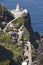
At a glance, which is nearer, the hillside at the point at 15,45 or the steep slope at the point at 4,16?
the hillside at the point at 15,45

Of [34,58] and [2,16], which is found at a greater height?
[2,16]

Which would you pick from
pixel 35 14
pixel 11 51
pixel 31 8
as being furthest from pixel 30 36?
pixel 31 8

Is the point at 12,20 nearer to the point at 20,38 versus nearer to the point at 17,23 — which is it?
the point at 17,23

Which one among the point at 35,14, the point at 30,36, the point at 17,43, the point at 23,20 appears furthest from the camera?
the point at 35,14

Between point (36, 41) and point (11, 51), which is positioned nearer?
point (11, 51)

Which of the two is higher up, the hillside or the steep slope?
the steep slope

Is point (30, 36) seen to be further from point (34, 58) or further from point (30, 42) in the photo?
point (34, 58)

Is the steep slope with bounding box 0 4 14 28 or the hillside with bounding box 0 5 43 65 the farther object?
the steep slope with bounding box 0 4 14 28

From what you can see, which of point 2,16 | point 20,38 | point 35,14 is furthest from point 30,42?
point 35,14

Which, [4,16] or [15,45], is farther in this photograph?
[4,16]

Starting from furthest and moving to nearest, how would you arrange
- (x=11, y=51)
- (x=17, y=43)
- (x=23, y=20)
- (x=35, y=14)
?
1. (x=35, y=14)
2. (x=23, y=20)
3. (x=17, y=43)
4. (x=11, y=51)
